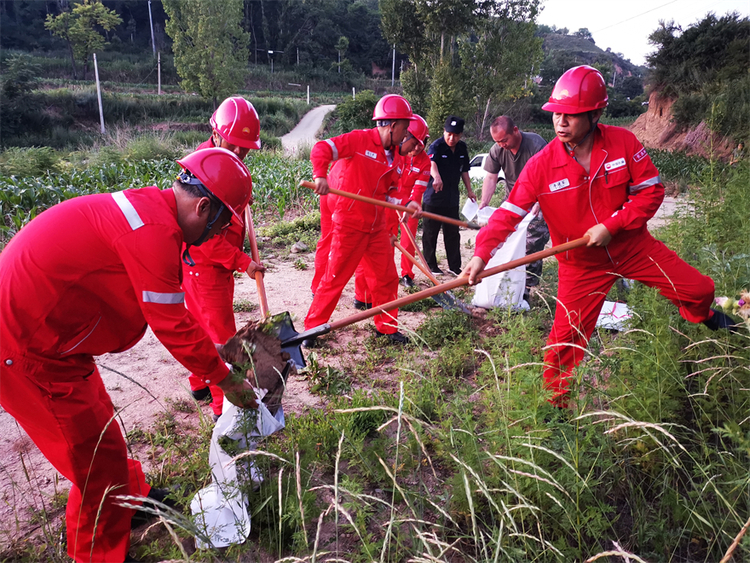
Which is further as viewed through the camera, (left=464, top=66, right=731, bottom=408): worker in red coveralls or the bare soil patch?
the bare soil patch

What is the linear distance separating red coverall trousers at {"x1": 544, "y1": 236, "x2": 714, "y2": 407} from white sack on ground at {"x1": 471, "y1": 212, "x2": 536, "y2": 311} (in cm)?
169

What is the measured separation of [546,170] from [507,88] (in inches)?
1124

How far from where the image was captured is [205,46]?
39188 millimetres

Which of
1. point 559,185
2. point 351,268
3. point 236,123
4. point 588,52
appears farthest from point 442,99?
point 588,52

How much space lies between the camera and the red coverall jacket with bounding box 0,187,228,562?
1.85 meters

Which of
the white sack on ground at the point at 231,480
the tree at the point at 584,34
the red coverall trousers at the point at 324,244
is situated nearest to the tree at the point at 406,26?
the red coverall trousers at the point at 324,244

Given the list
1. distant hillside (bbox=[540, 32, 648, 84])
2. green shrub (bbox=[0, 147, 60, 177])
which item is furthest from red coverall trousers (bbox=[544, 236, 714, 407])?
distant hillside (bbox=[540, 32, 648, 84])

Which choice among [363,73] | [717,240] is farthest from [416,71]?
[363,73]

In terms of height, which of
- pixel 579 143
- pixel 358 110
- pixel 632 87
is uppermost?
pixel 632 87

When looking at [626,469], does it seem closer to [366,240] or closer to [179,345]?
[179,345]

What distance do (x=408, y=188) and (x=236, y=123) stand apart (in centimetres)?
345

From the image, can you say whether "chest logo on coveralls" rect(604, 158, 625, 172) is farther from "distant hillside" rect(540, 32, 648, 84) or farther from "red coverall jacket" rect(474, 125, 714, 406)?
"distant hillside" rect(540, 32, 648, 84)

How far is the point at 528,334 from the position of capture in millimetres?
2744

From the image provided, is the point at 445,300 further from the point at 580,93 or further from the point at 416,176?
the point at 580,93
